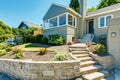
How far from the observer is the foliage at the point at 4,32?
26891 mm

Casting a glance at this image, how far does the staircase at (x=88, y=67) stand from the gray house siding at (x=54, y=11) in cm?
651

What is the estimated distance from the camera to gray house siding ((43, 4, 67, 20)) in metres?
14.0

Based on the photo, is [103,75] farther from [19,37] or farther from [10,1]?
[19,37]

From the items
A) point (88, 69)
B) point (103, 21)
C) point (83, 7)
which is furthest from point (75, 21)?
point (88, 69)

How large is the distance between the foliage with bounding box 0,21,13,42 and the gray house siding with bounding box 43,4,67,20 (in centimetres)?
1521

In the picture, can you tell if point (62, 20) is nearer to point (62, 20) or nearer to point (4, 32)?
point (62, 20)

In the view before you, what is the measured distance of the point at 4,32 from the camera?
27.9m

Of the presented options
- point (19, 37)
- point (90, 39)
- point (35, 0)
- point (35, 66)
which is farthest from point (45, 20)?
point (35, 66)

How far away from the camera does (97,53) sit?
838 centimetres

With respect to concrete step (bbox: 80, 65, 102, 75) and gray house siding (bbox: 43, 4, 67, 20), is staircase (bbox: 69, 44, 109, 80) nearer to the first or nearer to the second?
concrete step (bbox: 80, 65, 102, 75)

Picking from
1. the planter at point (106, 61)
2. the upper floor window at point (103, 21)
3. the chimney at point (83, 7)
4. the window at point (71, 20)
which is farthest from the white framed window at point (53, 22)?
the planter at point (106, 61)

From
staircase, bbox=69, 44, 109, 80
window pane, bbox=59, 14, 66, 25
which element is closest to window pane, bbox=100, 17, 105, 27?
window pane, bbox=59, 14, 66, 25

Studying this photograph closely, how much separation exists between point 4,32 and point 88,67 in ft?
86.6

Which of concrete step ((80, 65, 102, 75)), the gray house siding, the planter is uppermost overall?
the gray house siding
